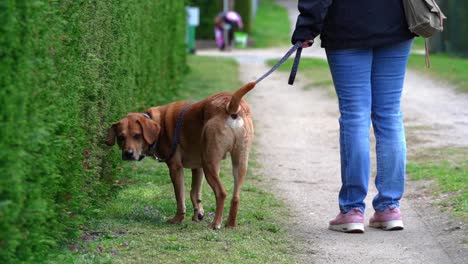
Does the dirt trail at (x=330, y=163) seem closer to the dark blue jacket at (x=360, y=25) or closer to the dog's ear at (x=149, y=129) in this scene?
the dog's ear at (x=149, y=129)

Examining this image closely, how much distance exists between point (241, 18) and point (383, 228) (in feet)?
87.3

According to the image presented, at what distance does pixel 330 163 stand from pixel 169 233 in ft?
12.8

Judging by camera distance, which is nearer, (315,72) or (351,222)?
(351,222)

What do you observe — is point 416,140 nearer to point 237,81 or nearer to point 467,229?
point 467,229

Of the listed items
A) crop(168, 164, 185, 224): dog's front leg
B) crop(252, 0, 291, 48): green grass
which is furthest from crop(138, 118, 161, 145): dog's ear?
crop(252, 0, 291, 48): green grass

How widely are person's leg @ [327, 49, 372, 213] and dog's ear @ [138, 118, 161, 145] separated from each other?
127 centimetres

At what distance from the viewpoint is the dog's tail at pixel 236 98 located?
251 inches

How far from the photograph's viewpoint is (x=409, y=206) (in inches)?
306

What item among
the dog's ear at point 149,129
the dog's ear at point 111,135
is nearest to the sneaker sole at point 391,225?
the dog's ear at point 149,129

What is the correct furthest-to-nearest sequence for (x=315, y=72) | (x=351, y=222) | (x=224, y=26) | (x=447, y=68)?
(x=224, y=26)
(x=315, y=72)
(x=447, y=68)
(x=351, y=222)

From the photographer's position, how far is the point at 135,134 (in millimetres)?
6812

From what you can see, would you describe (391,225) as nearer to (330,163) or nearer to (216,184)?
(216,184)

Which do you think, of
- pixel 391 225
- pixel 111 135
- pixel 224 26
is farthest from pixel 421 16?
pixel 224 26

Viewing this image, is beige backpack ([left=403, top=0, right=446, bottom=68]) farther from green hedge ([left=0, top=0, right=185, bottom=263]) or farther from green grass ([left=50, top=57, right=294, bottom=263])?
green hedge ([left=0, top=0, right=185, bottom=263])
